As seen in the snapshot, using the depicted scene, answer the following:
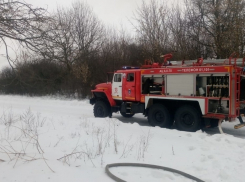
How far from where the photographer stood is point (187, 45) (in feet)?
65.7

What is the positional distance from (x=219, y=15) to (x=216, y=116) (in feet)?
37.1

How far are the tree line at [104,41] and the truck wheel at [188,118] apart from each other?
4.47m

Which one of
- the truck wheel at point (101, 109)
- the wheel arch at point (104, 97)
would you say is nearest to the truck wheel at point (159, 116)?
the wheel arch at point (104, 97)

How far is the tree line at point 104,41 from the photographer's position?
524 centimetres

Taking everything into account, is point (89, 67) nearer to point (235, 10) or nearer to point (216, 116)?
point (235, 10)

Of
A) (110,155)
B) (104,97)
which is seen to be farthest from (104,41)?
(110,155)

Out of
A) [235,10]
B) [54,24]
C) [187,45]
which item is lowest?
[54,24]

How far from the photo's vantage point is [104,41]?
27250mm

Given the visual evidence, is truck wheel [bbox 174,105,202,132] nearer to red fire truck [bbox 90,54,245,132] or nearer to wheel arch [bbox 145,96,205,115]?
red fire truck [bbox 90,54,245,132]

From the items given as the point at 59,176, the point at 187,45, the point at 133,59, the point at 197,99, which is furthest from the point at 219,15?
the point at 59,176

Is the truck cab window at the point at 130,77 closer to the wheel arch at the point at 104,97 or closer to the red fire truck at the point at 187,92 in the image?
the red fire truck at the point at 187,92

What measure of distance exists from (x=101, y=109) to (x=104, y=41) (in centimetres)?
1506

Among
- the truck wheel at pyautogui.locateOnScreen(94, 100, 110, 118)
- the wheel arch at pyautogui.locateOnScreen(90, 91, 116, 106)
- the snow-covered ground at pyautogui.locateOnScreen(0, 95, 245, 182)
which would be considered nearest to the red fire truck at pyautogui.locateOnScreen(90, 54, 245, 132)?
the wheel arch at pyautogui.locateOnScreen(90, 91, 116, 106)

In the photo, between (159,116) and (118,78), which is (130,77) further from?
(159,116)
